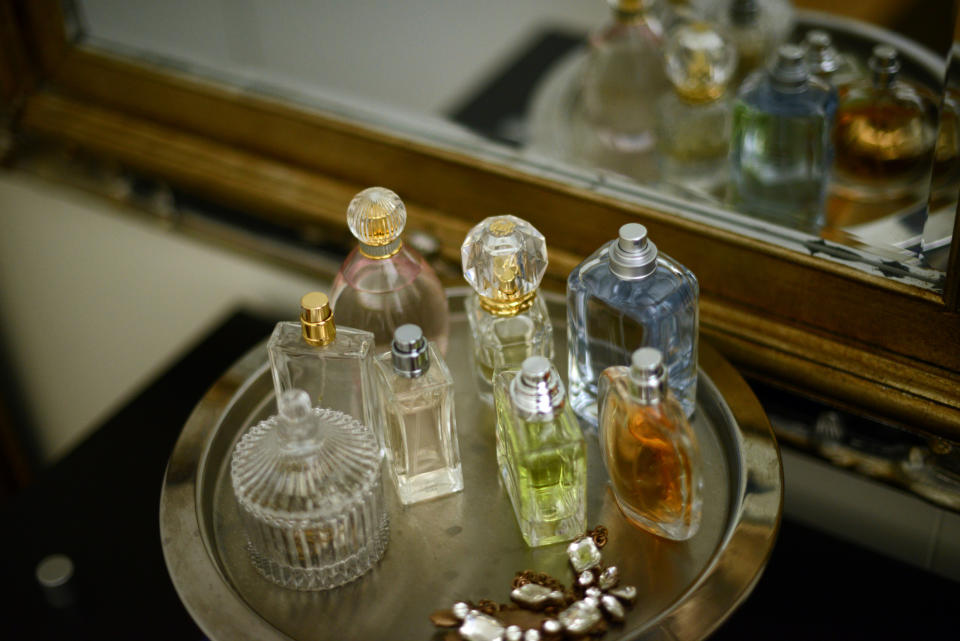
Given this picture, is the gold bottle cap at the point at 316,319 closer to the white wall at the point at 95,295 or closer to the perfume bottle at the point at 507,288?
the perfume bottle at the point at 507,288

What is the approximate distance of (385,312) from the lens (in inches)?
25.5

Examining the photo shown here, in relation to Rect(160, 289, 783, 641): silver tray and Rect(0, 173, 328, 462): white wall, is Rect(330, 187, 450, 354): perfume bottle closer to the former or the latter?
Rect(160, 289, 783, 641): silver tray

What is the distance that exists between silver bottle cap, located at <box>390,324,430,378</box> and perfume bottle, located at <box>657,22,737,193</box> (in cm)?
28

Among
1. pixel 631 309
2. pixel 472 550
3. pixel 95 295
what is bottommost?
pixel 95 295

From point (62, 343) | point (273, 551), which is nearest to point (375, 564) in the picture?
point (273, 551)

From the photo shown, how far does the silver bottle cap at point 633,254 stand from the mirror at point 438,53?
0.15 meters

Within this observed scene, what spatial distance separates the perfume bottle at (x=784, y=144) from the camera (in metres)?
0.68

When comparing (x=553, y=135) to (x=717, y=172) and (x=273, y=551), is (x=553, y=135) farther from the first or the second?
(x=273, y=551)

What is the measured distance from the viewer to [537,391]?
0.54 meters

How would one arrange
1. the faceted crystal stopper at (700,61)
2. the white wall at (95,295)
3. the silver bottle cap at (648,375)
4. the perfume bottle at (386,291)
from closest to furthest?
1. the silver bottle cap at (648,375)
2. the perfume bottle at (386,291)
3. the faceted crystal stopper at (700,61)
4. the white wall at (95,295)

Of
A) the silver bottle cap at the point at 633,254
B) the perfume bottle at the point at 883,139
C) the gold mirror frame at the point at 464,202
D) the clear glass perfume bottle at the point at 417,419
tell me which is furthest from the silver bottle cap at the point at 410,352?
the perfume bottle at the point at 883,139

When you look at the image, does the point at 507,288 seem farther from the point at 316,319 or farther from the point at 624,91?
the point at 624,91

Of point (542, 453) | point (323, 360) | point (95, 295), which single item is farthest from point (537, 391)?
point (95, 295)

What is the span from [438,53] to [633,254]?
44 cm
